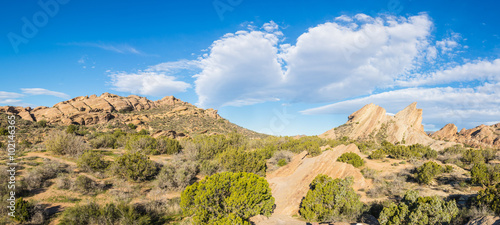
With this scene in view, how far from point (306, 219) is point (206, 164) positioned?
1225 cm

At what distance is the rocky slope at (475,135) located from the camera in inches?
2092

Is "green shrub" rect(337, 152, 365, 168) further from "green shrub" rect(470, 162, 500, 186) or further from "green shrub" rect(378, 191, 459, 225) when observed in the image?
"green shrub" rect(378, 191, 459, 225)

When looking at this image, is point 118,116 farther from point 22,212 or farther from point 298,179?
point 298,179

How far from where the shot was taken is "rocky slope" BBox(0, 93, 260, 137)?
56062 millimetres

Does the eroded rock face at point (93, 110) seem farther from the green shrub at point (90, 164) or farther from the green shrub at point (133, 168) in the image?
the green shrub at point (133, 168)

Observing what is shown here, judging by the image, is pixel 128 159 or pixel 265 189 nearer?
pixel 265 189

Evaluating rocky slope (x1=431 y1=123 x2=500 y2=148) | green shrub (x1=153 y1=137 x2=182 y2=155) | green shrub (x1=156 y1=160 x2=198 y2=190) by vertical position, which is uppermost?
green shrub (x1=153 y1=137 x2=182 y2=155)

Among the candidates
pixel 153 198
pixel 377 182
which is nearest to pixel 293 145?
pixel 377 182

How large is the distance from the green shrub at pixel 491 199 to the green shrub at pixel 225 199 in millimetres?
12119

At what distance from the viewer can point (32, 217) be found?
10422 mm

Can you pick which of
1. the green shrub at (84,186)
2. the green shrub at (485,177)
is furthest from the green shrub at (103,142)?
the green shrub at (485,177)

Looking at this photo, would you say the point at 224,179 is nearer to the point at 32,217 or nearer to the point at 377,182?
the point at 32,217

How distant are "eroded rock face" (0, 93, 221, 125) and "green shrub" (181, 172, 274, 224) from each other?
56.4 meters

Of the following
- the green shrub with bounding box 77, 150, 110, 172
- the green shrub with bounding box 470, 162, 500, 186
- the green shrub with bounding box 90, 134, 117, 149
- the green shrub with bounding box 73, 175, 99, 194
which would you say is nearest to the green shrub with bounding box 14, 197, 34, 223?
the green shrub with bounding box 73, 175, 99, 194
